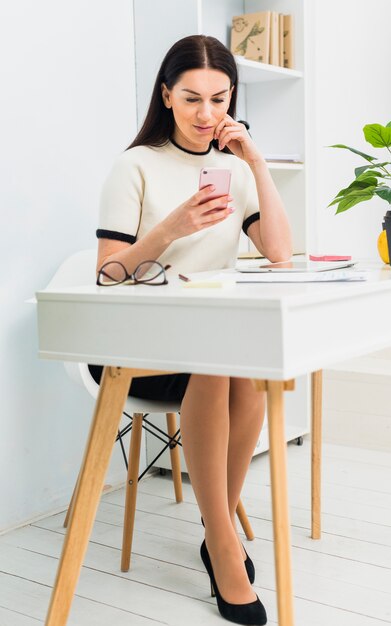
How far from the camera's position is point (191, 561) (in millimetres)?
1957

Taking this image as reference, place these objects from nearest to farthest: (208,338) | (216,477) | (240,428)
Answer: (208,338) < (216,477) < (240,428)

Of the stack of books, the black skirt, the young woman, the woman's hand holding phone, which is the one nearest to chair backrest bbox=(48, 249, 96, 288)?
the young woman

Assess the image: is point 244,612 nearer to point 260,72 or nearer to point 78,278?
point 78,278

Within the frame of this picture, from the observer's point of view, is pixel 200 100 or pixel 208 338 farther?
pixel 200 100

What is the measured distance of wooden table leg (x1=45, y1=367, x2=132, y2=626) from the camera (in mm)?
1357

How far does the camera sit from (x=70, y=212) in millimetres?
2371

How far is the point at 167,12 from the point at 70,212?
2.26ft

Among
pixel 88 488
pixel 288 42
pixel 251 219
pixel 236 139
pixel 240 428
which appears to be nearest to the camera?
pixel 88 488

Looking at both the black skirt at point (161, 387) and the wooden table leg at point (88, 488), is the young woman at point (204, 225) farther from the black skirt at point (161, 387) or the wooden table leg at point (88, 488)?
the wooden table leg at point (88, 488)

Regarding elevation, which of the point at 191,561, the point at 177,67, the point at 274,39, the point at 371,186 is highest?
the point at 274,39

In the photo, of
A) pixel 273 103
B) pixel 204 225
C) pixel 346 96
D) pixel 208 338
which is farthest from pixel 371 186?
pixel 346 96

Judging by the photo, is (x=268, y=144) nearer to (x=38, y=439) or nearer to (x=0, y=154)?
(x=0, y=154)

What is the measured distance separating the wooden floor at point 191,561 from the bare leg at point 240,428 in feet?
0.77

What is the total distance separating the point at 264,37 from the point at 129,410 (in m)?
1.52
